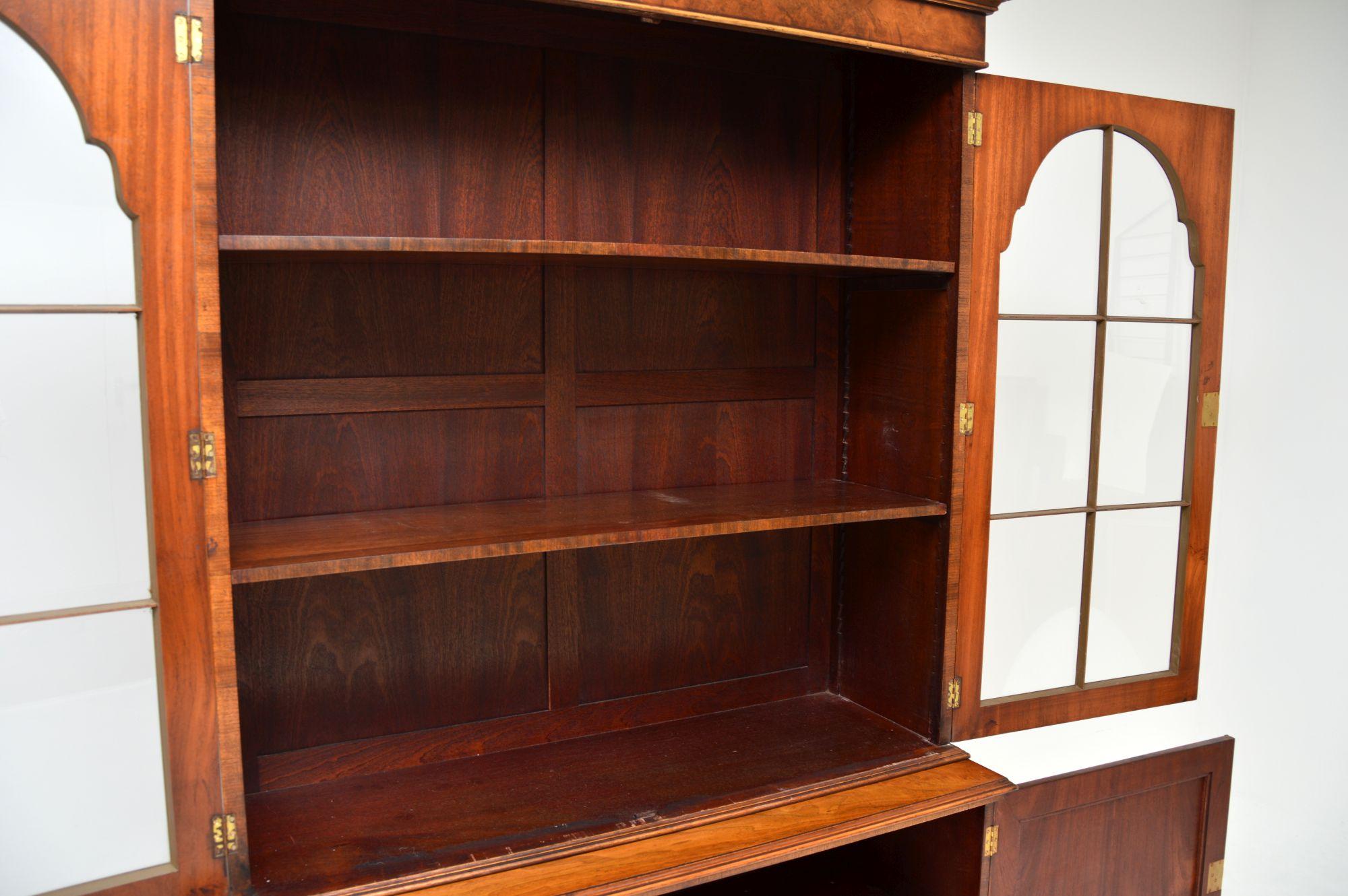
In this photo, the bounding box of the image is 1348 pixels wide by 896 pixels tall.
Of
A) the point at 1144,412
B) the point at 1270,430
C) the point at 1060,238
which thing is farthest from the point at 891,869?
the point at 1270,430

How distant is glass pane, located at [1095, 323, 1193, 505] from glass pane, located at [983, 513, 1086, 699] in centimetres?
15

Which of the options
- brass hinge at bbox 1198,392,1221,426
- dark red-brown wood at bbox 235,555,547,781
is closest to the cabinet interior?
dark red-brown wood at bbox 235,555,547,781

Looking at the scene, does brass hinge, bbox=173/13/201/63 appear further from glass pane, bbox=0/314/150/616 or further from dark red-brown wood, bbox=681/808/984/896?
dark red-brown wood, bbox=681/808/984/896

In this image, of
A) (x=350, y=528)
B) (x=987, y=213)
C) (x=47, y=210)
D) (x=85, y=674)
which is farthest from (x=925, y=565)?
(x=47, y=210)

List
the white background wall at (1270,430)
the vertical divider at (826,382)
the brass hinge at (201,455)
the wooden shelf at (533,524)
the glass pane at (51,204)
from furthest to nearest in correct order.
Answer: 1. the white background wall at (1270,430)
2. the vertical divider at (826,382)
3. the wooden shelf at (533,524)
4. the brass hinge at (201,455)
5. the glass pane at (51,204)

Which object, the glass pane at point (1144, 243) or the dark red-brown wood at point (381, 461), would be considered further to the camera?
the glass pane at point (1144, 243)

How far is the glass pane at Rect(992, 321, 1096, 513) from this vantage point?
2186mm

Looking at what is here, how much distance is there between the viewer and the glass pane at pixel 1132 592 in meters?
2.31

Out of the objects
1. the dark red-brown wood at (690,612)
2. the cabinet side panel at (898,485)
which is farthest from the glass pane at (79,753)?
the cabinet side panel at (898,485)

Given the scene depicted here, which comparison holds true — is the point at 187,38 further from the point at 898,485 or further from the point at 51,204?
the point at 898,485

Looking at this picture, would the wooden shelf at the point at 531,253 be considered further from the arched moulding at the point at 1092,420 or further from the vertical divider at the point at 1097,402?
the vertical divider at the point at 1097,402

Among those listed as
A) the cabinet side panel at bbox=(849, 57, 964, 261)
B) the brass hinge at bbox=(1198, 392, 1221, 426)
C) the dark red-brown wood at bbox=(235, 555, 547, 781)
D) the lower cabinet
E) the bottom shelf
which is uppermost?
the cabinet side panel at bbox=(849, 57, 964, 261)

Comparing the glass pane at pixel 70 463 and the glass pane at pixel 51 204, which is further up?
the glass pane at pixel 51 204

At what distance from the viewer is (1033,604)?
2264 mm
